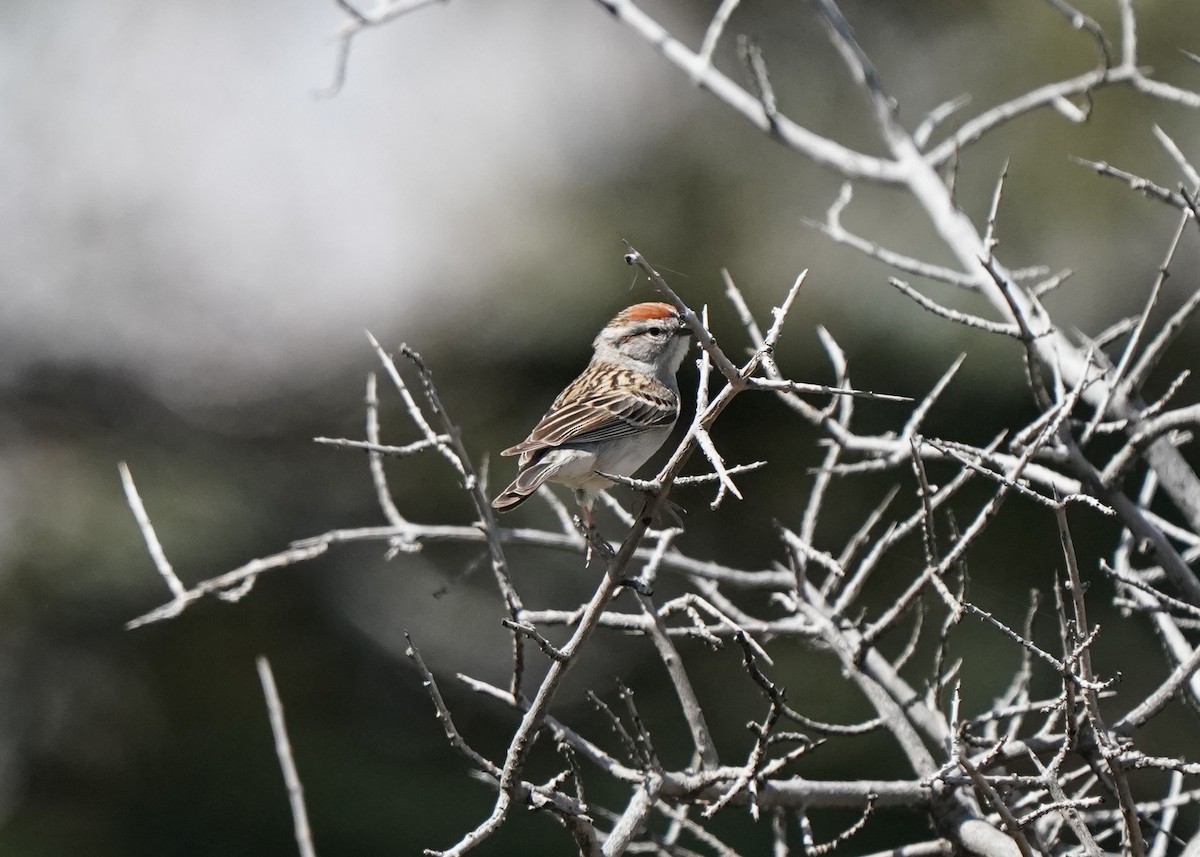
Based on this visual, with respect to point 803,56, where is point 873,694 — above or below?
below

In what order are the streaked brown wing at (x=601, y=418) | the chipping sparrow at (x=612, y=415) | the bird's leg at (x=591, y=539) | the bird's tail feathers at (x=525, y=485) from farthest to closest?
the streaked brown wing at (x=601, y=418)
the chipping sparrow at (x=612, y=415)
the bird's tail feathers at (x=525, y=485)
the bird's leg at (x=591, y=539)

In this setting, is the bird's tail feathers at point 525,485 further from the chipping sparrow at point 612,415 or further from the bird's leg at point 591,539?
the bird's leg at point 591,539

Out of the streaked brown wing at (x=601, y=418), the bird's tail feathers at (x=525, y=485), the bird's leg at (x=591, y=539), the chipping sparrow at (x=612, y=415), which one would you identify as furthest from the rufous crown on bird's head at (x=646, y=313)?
the bird's leg at (x=591, y=539)

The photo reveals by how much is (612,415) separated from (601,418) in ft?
0.22

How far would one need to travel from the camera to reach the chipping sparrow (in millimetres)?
4129

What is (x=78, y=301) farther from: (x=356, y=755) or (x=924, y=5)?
(x=924, y=5)

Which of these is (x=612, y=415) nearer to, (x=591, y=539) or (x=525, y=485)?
(x=525, y=485)

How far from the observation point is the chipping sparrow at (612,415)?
413 cm

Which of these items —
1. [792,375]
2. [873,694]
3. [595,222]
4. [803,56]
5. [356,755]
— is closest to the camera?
[873,694]

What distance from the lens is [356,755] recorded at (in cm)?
912

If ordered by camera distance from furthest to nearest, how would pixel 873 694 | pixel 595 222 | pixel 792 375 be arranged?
pixel 595 222, pixel 792 375, pixel 873 694

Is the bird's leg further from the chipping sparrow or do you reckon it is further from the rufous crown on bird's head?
the rufous crown on bird's head

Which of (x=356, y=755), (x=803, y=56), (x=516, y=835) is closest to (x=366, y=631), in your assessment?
(x=356, y=755)

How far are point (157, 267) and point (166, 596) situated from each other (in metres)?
3.05
